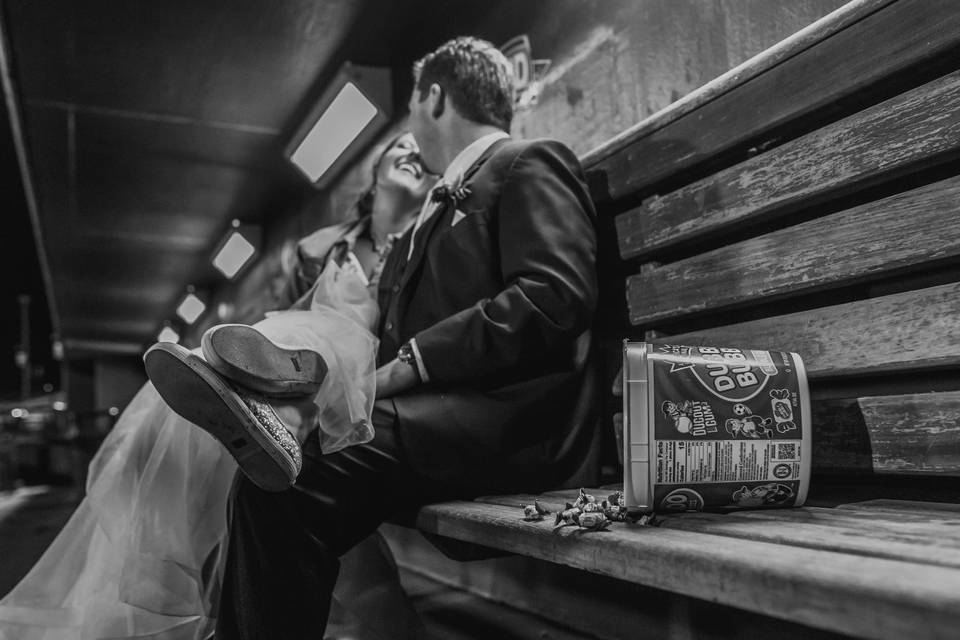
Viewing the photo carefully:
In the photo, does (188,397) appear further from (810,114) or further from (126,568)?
(810,114)

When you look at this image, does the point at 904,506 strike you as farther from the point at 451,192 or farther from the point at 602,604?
the point at 451,192

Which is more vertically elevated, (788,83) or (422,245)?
(788,83)

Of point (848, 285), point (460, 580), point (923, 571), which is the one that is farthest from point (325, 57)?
point (923, 571)

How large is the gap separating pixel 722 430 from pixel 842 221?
0.52 meters

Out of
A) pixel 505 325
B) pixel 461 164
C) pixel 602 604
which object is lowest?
pixel 602 604

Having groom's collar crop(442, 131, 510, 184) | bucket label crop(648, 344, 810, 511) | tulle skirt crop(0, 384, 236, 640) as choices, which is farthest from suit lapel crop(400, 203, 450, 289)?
bucket label crop(648, 344, 810, 511)

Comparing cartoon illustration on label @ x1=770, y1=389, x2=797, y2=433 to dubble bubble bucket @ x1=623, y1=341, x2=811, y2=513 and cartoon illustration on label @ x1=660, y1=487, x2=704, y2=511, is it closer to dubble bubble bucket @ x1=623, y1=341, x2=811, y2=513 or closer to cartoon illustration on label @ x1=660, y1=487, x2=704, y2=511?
dubble bubble bucket @ x1=623, y1=341, x2=811, y2=513

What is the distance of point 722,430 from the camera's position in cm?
116

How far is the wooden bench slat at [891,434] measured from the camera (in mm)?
1226

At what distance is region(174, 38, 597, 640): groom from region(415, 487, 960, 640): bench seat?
1.18 ft

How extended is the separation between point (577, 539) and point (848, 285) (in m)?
0.73

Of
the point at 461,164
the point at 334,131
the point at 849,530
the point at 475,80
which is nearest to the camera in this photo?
the point at 849,530

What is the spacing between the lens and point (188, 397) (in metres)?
1.36

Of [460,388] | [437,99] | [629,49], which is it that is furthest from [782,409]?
[437,99]
